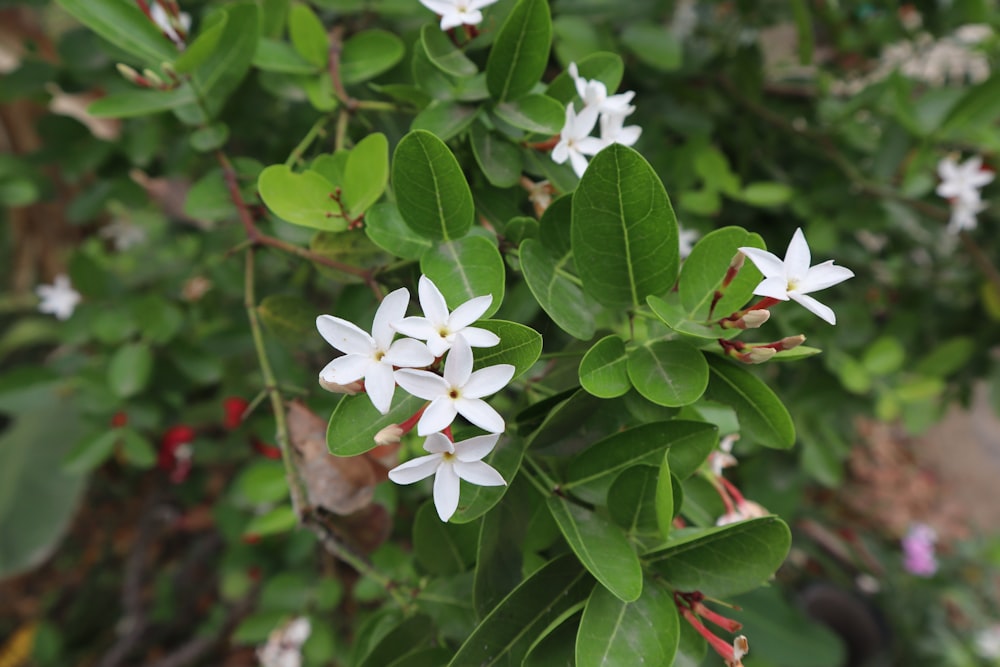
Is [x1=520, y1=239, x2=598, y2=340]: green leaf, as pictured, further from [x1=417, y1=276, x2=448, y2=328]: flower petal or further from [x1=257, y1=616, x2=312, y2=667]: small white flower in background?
[x1=257, y1=616, x2=312, y2=667]: small white flower in background

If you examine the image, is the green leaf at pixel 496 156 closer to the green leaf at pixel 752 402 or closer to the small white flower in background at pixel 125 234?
the green leaf at pixel 752 402

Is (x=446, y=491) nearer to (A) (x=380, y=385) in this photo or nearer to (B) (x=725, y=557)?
(A) (x=380, y=385)

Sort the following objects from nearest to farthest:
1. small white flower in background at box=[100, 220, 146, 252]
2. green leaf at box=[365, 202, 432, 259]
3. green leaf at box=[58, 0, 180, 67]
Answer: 1. green leaf at box=[365, 202, 432, 259]
2. green leaf at box=[58, 0, 180, 67]
3. small white flower in background at box=[100, 220, 146, 252]

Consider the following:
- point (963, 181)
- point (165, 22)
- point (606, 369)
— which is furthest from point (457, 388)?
point (963, 181)

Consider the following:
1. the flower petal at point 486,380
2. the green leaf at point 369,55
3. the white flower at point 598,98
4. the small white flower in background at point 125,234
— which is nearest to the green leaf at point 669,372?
the flower petal at point 486,380

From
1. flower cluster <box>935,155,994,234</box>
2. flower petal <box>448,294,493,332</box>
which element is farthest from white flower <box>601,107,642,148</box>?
flower cluster <box>935,155,994,234</box>
